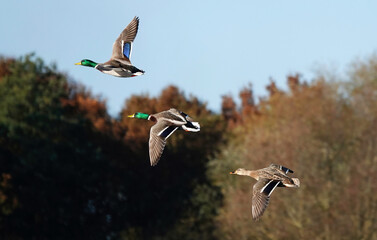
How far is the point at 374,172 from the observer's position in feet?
184

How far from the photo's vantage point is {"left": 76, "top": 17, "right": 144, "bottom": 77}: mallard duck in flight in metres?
23.5

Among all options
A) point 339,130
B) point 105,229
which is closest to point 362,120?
point 339,130

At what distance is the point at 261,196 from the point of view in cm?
2292

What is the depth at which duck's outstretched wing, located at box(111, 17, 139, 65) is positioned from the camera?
988 inches

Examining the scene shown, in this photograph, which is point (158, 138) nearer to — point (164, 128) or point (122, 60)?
point (164, 128)

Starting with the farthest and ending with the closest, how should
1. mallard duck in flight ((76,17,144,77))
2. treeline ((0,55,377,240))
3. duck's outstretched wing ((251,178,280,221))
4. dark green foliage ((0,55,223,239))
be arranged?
dark green foliage ((0,55,223,239))
treeline ((0,55,377,240))
mallard duck in flight ((76,17,144,77))
duck's outstretched wing ((251,178,280,221))

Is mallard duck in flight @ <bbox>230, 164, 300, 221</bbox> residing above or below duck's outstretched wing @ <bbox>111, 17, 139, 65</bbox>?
below

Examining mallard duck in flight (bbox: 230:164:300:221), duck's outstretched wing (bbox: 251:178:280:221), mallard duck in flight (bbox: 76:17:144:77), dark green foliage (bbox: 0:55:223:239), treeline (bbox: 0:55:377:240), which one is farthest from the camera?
dark green foliage (bbox: 0:55:223:239)

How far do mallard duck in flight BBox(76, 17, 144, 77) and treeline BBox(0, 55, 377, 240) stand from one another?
30733mm

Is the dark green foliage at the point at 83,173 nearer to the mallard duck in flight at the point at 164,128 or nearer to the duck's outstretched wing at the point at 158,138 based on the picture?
the mallard duck in flight at the point at 164,128

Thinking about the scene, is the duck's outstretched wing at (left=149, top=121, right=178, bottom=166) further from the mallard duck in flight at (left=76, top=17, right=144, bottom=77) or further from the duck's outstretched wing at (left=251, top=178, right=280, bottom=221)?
the duck's outstretched wing at (left=251, top=178, right=280, bottom=221)

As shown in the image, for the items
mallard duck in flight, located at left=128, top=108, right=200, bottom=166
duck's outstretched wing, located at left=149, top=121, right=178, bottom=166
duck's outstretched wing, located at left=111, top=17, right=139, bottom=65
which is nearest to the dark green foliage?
duck's outstretched wing, located at left=111, top=17, right=139, bottom=65

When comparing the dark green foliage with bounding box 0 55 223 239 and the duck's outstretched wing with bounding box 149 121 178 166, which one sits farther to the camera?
the dark green foliage with bounding box 0 55 223 239

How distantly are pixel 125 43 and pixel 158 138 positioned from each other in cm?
369
